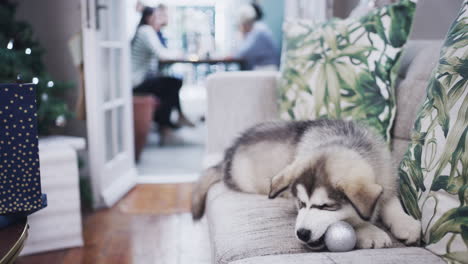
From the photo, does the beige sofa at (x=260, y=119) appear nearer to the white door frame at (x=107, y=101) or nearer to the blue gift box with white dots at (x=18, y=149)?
the blue gift box with white dots at (x=18, y=149)

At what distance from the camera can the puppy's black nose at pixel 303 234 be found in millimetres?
892

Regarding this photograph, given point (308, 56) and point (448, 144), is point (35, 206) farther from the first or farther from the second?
point (308, 56)

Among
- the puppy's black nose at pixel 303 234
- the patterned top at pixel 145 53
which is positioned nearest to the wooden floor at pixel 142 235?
the puppy's black nose at pixel 303 234

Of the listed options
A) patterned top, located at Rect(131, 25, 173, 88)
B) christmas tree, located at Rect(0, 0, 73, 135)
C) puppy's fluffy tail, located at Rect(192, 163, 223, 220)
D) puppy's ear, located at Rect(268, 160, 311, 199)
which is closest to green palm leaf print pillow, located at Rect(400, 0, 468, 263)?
puppy's ear, located at Rect(268, 160, 311, 199)

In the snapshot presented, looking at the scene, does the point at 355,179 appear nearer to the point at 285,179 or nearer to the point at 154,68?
the point at 285,179

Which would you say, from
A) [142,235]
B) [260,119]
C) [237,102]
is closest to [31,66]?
[142,235]

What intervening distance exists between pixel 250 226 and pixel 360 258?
0.92ft

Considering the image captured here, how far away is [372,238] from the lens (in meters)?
0.92

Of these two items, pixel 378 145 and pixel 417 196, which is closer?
pixel 417 196

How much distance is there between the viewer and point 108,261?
182 cm

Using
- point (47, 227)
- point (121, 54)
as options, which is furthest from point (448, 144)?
point (121, 54)

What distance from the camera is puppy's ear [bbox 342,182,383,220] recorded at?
2.92ft

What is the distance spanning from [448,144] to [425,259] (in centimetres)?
24

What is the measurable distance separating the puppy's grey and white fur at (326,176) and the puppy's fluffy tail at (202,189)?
0.06m
